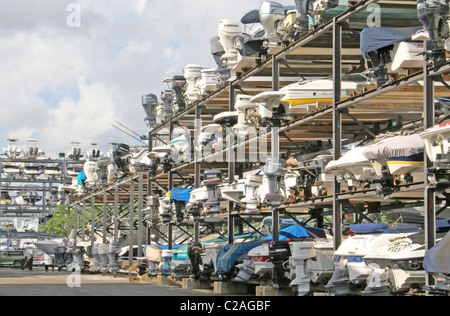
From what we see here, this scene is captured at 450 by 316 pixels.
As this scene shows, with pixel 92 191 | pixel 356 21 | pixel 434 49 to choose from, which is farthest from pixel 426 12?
pixel 92 191

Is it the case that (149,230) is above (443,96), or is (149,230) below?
below

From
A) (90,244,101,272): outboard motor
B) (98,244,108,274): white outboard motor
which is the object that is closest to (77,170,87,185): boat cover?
(90,244,101,272): outboard motor

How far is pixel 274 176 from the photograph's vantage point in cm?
2750

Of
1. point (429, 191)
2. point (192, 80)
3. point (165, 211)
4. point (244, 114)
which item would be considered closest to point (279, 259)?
point (244, 114)

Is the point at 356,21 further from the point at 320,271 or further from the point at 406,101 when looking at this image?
the point at 320,271

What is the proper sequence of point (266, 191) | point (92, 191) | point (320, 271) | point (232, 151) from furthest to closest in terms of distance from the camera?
point (92, 191) → point (232, 151) → point (266, 191) → point (320, 271)

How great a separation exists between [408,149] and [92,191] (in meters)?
45.0

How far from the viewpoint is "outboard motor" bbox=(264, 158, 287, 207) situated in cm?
2727

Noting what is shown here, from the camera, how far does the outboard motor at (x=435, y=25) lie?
18.8m

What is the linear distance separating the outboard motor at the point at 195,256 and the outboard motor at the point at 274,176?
7971 mm

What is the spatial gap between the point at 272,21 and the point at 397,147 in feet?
37.6

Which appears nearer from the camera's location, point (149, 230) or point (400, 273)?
point (400, 273)

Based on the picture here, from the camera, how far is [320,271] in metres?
24.3

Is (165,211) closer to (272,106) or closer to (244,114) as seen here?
(244,114)
